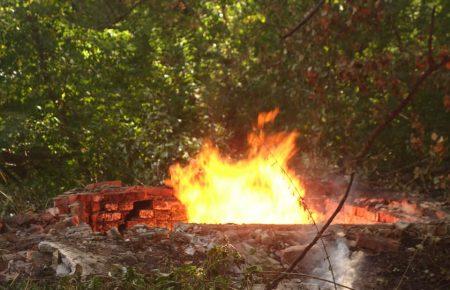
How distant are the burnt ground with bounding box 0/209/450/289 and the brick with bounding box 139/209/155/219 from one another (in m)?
1.18

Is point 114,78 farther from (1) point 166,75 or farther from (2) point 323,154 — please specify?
(2) point 323,154

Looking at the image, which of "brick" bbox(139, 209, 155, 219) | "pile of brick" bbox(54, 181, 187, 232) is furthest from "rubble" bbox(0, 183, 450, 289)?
"brick" bbox(139, 209, 155, 219)

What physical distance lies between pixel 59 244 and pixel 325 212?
4808 mm

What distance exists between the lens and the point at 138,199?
23.9 ft

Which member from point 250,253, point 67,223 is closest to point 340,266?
point 250,253

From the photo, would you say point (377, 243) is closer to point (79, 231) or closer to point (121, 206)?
point (79, 231)

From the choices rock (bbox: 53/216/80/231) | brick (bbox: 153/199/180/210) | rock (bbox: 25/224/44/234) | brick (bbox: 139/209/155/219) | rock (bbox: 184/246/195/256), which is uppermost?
brick (bbox: 153/199/180/210)

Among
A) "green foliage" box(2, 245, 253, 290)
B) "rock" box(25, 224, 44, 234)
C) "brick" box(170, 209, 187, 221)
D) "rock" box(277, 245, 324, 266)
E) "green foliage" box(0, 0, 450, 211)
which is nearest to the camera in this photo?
"green foliage" box(2, 245, 253, 290)

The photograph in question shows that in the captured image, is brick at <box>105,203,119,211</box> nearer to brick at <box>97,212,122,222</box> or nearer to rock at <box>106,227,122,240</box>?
brick at <box>97,212,122,222</box>

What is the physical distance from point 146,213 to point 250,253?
2.52 metres

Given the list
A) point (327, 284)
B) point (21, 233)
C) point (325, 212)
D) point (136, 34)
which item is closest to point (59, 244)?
point (21, 233)

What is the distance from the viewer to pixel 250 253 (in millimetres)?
5281

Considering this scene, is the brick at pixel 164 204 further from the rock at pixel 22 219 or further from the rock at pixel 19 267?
the rock at pixel 19 267

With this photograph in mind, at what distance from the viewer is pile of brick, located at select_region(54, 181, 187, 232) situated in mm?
7008
